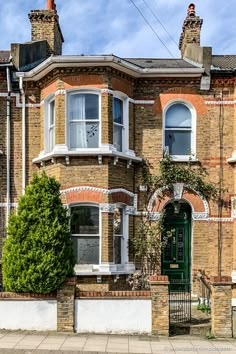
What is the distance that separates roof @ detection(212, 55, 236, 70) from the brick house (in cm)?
14

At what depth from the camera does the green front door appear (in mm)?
13852

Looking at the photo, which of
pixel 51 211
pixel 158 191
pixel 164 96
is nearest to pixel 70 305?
pixel 51 211

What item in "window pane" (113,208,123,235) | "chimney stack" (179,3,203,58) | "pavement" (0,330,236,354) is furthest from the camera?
A: "chimney stack" (179,3,203,58)

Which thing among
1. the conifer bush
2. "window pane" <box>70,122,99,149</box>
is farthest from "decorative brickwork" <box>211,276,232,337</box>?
"window pane" <box>70,122,99,149</box>

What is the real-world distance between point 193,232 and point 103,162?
3.56 meters

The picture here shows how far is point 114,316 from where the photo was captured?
10141 millimetres

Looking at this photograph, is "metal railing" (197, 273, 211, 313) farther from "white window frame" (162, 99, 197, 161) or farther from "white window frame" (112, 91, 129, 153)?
"white window frame" (112, 91, 129, 153)

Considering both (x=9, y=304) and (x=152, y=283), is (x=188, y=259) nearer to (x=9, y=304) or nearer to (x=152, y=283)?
(x=152, y=283)

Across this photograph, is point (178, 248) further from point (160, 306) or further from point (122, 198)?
point (160, 306)

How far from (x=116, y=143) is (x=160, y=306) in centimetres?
535

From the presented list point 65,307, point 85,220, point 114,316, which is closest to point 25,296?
point 65,307

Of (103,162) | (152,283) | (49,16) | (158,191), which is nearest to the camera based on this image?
(152,283)

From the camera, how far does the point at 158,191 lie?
538 inches

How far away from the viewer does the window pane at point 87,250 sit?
12773 mm
